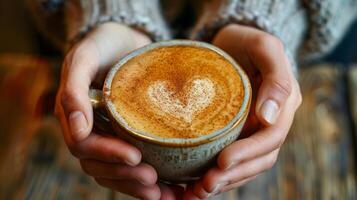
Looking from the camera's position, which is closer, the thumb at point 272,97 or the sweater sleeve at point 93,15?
the thumb at point 272,97

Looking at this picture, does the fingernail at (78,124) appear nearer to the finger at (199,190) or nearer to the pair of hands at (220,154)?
the pair of hands at (220,154)

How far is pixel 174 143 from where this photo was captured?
1.63 ft

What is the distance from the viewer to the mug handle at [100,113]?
56 centimetres

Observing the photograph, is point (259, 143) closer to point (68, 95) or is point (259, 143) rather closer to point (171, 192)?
point (171, 192)

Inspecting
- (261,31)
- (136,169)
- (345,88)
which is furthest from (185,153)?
(345,88)

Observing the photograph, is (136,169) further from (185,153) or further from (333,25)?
(333,25)

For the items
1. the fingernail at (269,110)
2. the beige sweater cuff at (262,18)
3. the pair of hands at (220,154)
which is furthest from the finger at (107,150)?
the beige sweater cuff at (262,18)

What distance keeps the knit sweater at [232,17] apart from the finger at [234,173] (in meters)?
0.21

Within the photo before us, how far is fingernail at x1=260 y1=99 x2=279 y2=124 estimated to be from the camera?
574mm

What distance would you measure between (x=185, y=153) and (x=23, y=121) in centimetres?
46

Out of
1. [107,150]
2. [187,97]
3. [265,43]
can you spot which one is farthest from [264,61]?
[107,150]

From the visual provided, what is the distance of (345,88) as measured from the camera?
0.88 m

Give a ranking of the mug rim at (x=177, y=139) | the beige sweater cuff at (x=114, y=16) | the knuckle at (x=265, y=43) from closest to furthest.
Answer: the mug rim at (x=177, y=139)
the knuckle at (x=265, y=43)
the beige sweater cuff at (x=114, y=16)

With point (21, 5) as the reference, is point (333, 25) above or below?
above
